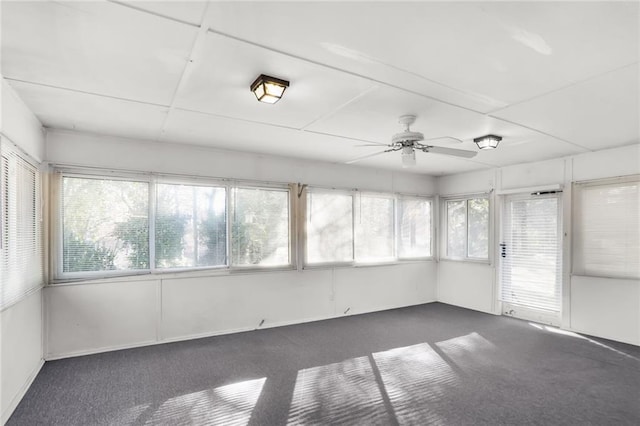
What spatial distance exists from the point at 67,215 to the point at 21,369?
158 centimetres

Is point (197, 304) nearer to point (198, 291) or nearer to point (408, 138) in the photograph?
point (198, 291)

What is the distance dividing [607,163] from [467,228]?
2.28m

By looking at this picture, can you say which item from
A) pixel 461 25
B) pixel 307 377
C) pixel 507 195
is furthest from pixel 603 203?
pixel 307 377

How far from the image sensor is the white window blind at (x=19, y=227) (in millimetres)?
2535

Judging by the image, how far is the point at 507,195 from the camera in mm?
5602

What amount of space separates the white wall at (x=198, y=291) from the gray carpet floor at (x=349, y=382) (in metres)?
0.24

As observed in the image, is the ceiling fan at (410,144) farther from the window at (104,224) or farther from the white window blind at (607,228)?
the window at (104,224)

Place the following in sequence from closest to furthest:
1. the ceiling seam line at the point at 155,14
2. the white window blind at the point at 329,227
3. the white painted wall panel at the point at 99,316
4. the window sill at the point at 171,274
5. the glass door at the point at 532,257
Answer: the ceiling seam line at the point at 155,14 < the white painted wall panel at the point at 99,316 < the window sill at the point at 171,274 < the glass door at the point at 532,257 < the white window blind at the point at 329,227

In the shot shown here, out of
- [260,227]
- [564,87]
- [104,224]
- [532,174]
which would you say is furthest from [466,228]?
[104,224]

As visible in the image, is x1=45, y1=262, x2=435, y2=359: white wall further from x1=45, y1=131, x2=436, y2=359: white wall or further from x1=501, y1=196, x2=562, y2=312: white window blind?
Result: x1=501, y1=196, x2=562, y2=312: white window blind

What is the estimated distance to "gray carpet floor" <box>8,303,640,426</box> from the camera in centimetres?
255

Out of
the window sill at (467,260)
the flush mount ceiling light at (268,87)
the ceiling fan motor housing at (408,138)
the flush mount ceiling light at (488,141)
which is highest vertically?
the flush mount ceiling light at (268,87)

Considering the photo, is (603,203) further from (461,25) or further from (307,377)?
(307,377)

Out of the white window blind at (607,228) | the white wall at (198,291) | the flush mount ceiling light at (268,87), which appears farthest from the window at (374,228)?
the flush mount ceiling light at (268,87)
